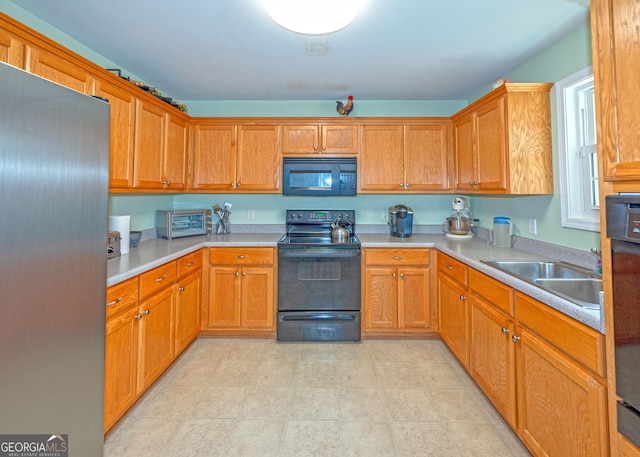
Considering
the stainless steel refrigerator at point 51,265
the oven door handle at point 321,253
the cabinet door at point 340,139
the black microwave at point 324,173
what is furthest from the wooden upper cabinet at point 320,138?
the stainless steel refrigerator at point 51,265

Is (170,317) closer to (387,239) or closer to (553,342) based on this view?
(387,239)

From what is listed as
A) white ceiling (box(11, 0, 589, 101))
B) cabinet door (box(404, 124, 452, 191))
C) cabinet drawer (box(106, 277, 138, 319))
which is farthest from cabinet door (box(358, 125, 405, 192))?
cabinet drawer (box(106, 277, 138, 319))

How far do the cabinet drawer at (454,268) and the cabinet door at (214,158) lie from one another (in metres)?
2.23

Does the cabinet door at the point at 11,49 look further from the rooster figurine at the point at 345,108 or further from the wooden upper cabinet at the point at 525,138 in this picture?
the wooden upper cabinet at the point at 525,138

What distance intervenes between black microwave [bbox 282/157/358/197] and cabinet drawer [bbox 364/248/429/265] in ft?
2.28

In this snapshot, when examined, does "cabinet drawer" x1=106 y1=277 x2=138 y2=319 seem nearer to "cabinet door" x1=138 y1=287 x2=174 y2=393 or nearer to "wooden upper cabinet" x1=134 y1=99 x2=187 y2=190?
"cabinet door" x1=138 y1=287 x2=174 y2=393

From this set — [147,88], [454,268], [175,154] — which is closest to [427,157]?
[454,268]

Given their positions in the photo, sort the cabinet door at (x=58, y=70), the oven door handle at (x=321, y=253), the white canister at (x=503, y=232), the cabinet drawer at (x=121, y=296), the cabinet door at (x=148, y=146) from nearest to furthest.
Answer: the cabinet door at (x=58, y=70), the cabinet drawer at (x=121, y=296), the cabinet door at (x=148, y=146), the white canister at (x=503, y=232), the oven door handle at (x=321, y=253)

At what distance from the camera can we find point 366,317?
111 inches

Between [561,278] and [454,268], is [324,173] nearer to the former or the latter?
[454,268]

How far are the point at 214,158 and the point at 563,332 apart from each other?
10.2ft

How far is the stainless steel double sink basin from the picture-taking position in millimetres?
1483

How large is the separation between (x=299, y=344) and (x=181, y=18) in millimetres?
2658

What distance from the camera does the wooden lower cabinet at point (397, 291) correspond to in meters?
2.81
